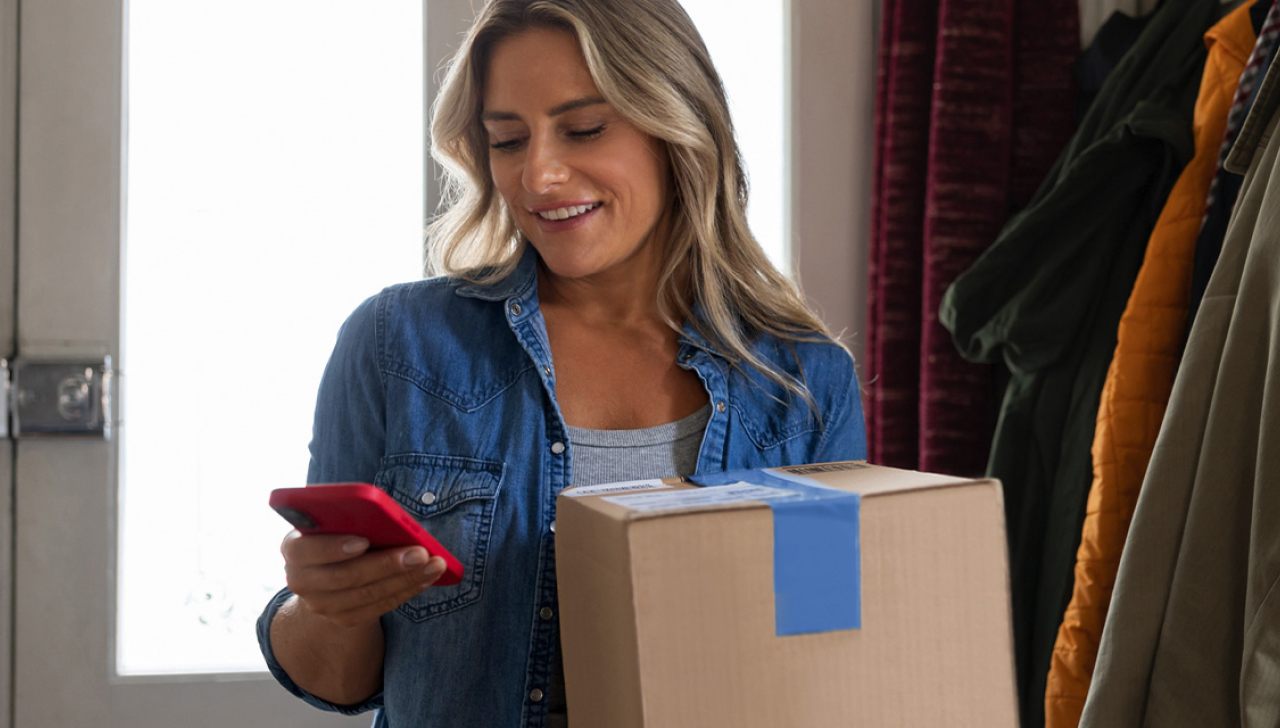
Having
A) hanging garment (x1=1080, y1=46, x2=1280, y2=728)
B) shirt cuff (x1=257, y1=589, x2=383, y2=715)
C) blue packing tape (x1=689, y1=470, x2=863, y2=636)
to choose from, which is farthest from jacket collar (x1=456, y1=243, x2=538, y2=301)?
hanging garment (x1=1080, y1=46, x2=1280, y2=728)

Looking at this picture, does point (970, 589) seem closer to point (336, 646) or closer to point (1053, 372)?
point (336, 646)

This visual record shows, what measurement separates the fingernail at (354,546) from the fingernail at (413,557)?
3cm

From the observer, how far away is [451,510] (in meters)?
0.94

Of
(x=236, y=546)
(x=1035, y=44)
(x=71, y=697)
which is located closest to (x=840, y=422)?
(x=1035, y=44)

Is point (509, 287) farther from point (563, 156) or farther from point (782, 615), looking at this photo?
point (782, 615)

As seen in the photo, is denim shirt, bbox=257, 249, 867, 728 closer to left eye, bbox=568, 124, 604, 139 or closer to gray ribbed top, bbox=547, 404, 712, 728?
gray ribbed top, bbox=547, 404, 712, 728

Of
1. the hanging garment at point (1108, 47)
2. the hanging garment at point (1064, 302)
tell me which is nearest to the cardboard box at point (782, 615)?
the hanging garment at point (1064, 302)

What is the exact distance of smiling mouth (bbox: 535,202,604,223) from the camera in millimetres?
1024

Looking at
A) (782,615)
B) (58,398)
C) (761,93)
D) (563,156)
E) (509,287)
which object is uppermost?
(761,93)

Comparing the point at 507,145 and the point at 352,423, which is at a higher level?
the point at 507,145

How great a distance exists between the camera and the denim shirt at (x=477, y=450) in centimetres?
94

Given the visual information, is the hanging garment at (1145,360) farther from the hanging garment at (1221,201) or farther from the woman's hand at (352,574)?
the woman's hand at (352,574)

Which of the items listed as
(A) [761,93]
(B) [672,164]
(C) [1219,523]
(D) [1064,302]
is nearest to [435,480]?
(B) [672,164]

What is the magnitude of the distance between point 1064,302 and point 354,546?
97cm
